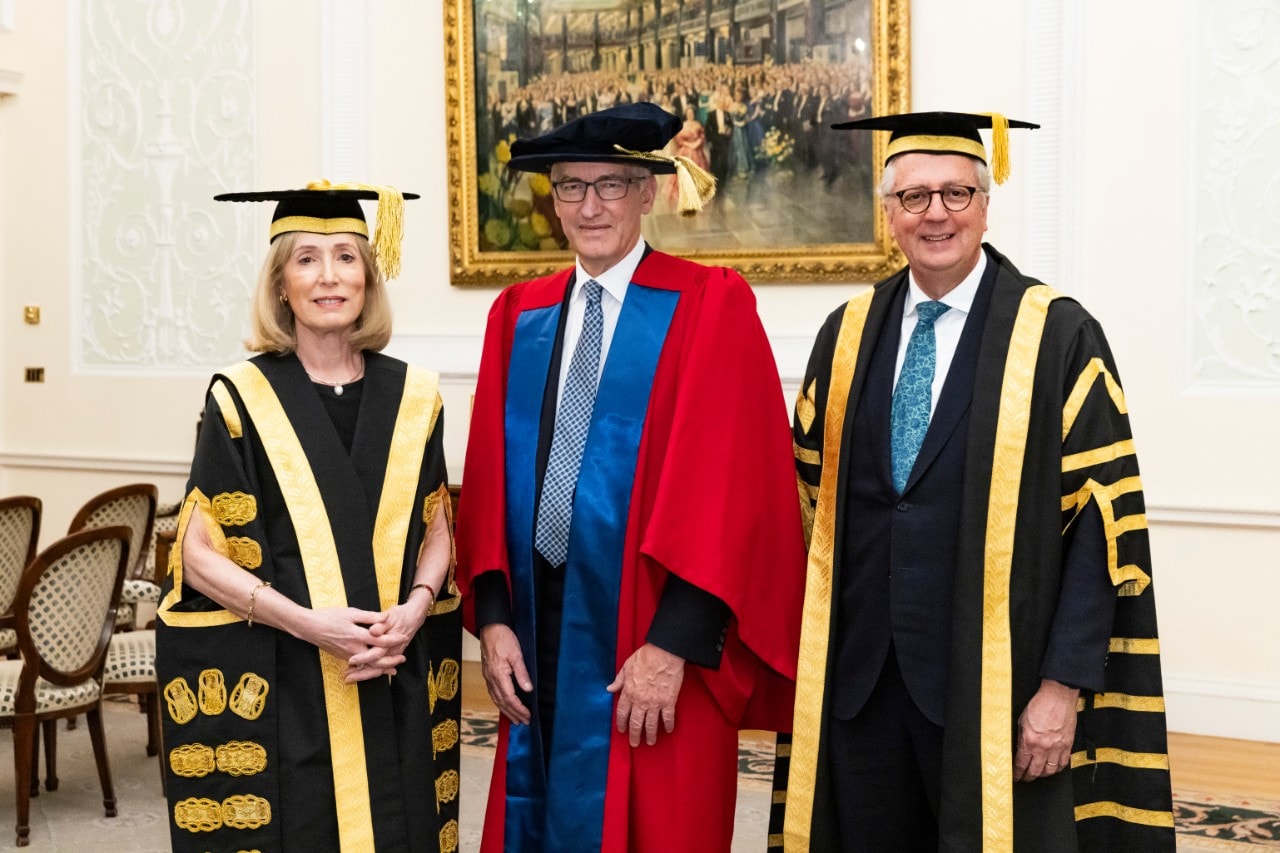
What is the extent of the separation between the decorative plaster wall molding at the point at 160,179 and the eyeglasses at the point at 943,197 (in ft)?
17.9

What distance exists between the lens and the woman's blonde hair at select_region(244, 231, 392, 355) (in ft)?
9.04

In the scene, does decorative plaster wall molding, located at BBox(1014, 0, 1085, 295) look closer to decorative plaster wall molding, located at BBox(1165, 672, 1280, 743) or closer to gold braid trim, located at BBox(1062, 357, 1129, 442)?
decorative plaster wall molding, located at BBox(1165, 672, 1280, 743)

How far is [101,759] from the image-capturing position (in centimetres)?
478

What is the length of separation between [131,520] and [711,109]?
10.7 ft

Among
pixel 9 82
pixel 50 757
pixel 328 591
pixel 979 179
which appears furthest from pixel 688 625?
pixel 9 82

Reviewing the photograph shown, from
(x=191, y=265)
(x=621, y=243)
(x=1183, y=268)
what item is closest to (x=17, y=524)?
(x=191, y=265)

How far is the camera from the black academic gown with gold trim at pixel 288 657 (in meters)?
2.64

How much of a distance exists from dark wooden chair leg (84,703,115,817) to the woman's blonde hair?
2606mm

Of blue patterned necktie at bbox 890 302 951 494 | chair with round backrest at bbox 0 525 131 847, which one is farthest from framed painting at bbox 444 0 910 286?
blue patterned necktie at bbox 890 302 951 494

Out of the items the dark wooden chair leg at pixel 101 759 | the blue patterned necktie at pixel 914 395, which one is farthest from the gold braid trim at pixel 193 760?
the dark wooden chair leg at pixel 101 759

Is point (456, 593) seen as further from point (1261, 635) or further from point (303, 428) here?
point (1261, 635)

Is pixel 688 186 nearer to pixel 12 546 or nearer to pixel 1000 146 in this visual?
pixel 1000 146

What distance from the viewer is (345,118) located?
278 inches

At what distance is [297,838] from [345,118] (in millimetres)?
5140
